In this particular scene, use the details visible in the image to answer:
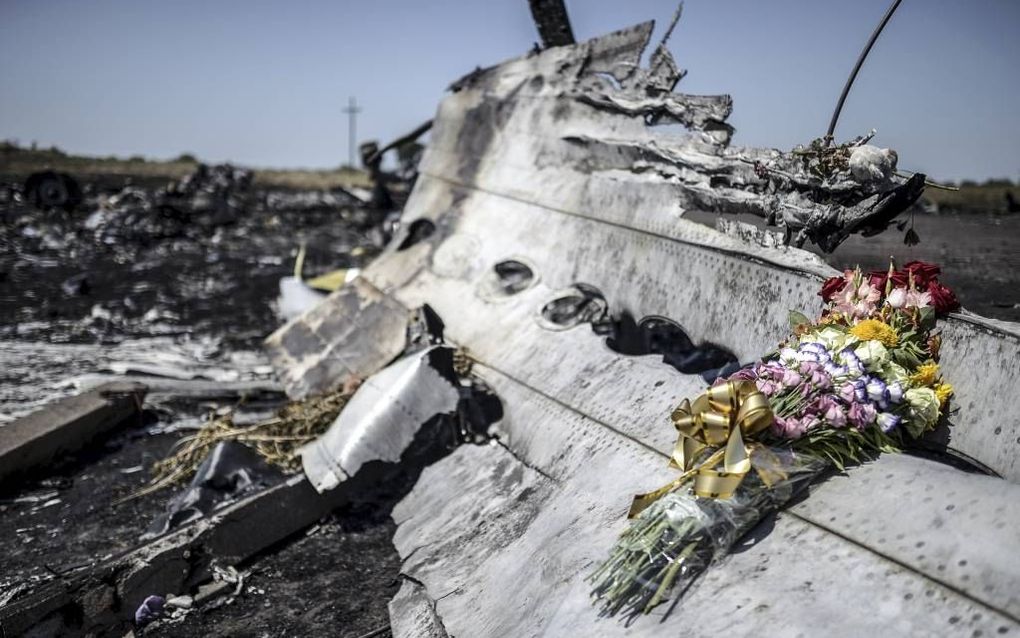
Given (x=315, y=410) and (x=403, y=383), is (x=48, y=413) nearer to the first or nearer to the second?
(x=315, y=410)

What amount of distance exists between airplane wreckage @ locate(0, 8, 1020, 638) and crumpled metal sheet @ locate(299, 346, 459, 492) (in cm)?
2

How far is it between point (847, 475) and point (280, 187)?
28.5 m

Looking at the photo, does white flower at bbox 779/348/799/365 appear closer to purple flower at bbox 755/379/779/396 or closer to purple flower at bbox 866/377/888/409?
purple flower at bbox 755/379/779/396

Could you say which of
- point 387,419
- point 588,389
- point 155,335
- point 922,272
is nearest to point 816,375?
point 922,272

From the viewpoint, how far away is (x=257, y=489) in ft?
16.6

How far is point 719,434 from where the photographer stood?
Answer: 117 inches

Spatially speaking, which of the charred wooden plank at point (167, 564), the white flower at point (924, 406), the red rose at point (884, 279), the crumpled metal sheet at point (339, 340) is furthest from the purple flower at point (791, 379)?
the crumpled metal sheet at point (339, 340)

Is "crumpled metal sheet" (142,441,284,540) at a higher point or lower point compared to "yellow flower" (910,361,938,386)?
lower

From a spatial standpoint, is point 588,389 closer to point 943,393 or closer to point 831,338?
point 831,338

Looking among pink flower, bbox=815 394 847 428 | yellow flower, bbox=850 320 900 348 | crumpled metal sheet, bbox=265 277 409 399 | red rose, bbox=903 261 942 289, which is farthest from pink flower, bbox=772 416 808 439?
crumpled metal sheet, bbox=265 277 409 399

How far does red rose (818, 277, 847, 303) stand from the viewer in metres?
3.66

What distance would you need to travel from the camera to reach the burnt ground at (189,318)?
14.2ft

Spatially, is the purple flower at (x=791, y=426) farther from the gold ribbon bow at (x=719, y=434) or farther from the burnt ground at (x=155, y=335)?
the burnt ground at (x=155, y=335)

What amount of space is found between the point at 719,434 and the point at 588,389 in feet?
5.95
